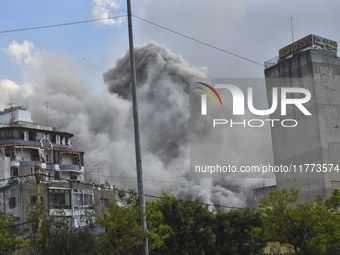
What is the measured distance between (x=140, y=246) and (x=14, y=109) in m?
71.6

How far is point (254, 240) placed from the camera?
40625 mm

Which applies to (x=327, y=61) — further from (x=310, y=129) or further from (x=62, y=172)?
(x=62, y=172)

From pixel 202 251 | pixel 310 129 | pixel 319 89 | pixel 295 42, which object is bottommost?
pixel 202 251

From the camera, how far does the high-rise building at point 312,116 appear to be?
67.9 metres

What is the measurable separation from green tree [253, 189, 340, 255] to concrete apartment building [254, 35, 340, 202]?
34.9m

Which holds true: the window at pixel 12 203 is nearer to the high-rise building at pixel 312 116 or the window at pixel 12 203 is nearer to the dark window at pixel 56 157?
the dark window at pixel 56 157

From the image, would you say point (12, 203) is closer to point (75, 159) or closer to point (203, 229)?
point (203, 229)

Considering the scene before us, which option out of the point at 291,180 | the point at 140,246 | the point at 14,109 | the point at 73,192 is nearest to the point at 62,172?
the point at 14,109

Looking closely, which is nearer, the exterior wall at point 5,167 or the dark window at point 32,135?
the exterior wall at point 5,167

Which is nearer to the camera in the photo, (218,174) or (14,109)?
(14,109)

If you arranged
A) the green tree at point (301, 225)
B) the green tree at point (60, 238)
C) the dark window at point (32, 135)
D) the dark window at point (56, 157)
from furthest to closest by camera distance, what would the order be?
the dark window at point (56, 157) → the dark window at point (32, 135) → the green tree at point (301, 225) → the green tree at point (60, 238)

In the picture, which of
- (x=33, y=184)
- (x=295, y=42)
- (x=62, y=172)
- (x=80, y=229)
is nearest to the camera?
(x=80, y=229)

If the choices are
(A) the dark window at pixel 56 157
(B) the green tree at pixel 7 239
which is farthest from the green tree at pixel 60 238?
(A) the dark window at pixel 56 157

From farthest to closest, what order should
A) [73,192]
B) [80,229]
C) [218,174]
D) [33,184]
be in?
[218,174], [73,192], [33,184], [80,229]
